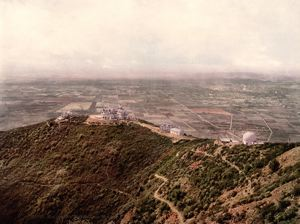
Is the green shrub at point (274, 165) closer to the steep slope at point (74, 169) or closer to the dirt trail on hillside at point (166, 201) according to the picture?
the dirt trail on hillside at point (166, 201)

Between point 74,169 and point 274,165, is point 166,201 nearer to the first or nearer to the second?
point 274,165

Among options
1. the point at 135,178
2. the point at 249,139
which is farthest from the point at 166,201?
the point at 249,139

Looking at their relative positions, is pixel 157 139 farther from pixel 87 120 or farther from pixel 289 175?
pixel 289 175

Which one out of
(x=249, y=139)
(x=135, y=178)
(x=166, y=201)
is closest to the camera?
(x=166, y=201)

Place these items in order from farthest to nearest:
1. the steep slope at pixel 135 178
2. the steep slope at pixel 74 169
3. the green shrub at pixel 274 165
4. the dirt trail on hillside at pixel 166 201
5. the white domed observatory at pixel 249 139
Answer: the steep slope at pixel 74 169 < the white domed observatory at pixel 249 139 < the dirt trail on hillside at pixel 166 201 < the green shrub at pixel 274 165 < the steep slope at pixel 135 178

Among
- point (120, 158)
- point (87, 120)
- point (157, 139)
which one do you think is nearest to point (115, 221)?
point (120, 158)

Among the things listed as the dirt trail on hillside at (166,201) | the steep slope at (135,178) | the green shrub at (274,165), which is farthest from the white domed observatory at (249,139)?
the green shrub at (274,165)

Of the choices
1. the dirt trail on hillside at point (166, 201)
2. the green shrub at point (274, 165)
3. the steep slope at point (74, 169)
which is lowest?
the steep slope at point (74, 169)

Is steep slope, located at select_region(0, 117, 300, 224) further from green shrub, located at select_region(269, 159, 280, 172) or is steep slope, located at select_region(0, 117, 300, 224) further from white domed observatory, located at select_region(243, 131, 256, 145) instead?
white domed observatory, located at select_region(243, 131, 256, 145)
